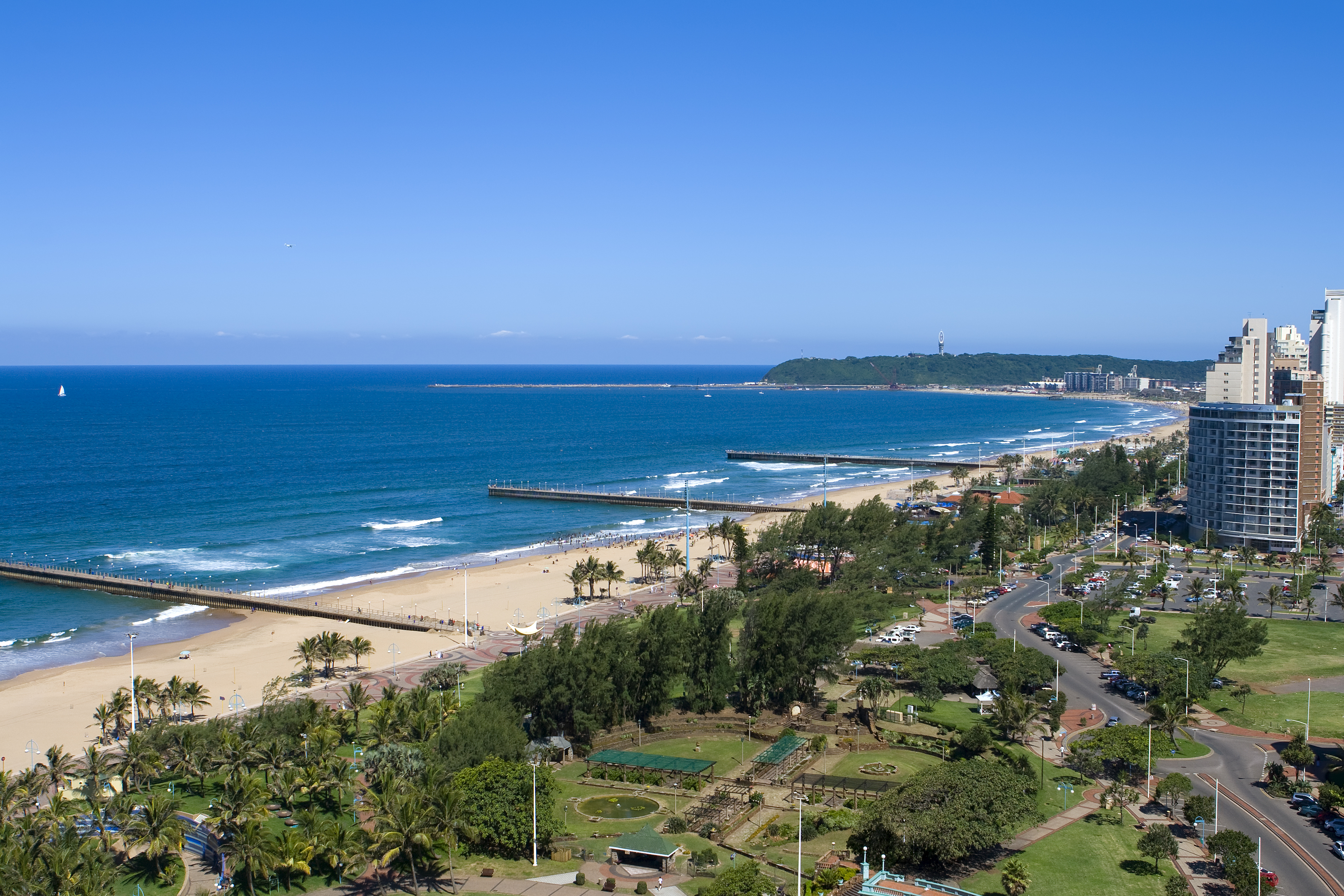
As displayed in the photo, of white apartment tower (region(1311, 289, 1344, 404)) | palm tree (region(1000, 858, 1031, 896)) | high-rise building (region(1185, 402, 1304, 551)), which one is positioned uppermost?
white apartment tower (region(1311, 289, 1344, 404))

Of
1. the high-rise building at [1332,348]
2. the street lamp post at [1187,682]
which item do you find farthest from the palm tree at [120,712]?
the high-rise building at [1332,348]

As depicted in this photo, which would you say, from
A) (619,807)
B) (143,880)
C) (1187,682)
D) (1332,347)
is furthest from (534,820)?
(1332,347)

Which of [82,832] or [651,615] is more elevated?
[651,615]

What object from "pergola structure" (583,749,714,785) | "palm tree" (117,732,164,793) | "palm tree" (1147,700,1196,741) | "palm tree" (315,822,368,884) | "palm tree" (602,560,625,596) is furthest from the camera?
"palm tree" (602,560,625,596)

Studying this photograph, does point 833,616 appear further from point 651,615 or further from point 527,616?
point 527,616

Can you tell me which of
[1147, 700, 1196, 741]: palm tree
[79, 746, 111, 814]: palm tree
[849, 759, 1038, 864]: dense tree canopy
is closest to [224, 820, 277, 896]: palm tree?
[79, 746, 111, 814]: palm tree

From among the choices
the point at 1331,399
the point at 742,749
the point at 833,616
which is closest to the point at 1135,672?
the point at 833,616

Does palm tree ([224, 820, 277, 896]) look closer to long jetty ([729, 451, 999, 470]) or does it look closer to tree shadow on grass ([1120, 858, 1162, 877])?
tree shadow on grass ([1120, 858, 1162, 877])
